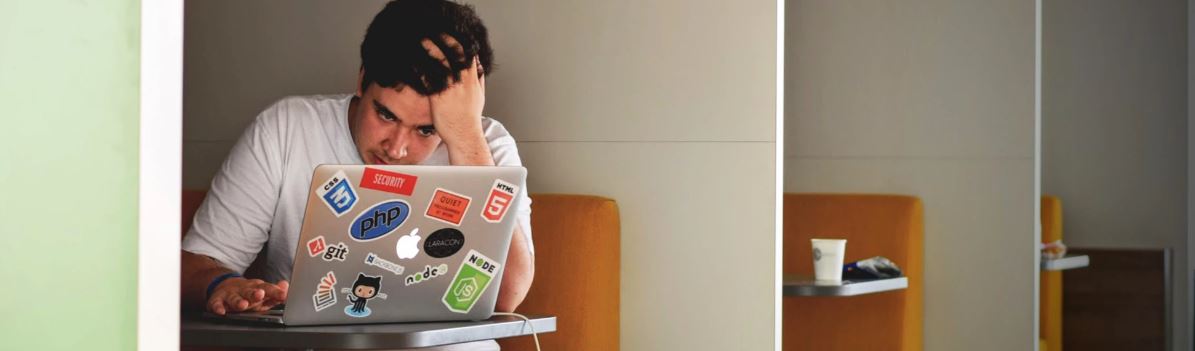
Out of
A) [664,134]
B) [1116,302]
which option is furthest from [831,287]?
[1116,302]

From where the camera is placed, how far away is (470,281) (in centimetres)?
206

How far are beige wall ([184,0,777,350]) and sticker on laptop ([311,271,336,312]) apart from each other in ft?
4.18

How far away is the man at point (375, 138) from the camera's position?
2666 mm

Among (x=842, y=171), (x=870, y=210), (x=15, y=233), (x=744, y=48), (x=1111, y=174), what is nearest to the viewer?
(x=15, y=233)

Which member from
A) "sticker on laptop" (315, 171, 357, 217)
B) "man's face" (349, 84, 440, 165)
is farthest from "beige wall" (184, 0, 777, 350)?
"sticker on laptop" (315, 171, 357, 217)

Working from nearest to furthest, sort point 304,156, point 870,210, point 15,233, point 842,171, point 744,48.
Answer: point 15,233 → point 304,156 → point 744,48 → point 870,210 → point 842,171

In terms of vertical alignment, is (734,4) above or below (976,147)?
above

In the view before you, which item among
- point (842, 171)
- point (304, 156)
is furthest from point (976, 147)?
point (304, 156)

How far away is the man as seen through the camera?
267cm

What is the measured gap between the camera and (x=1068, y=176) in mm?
5785

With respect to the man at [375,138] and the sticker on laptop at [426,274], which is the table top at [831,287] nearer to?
the man at [375,138]

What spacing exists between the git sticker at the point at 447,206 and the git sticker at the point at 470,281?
6cm

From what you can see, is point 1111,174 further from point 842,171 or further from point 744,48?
point 744,48

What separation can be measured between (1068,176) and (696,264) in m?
3.28
